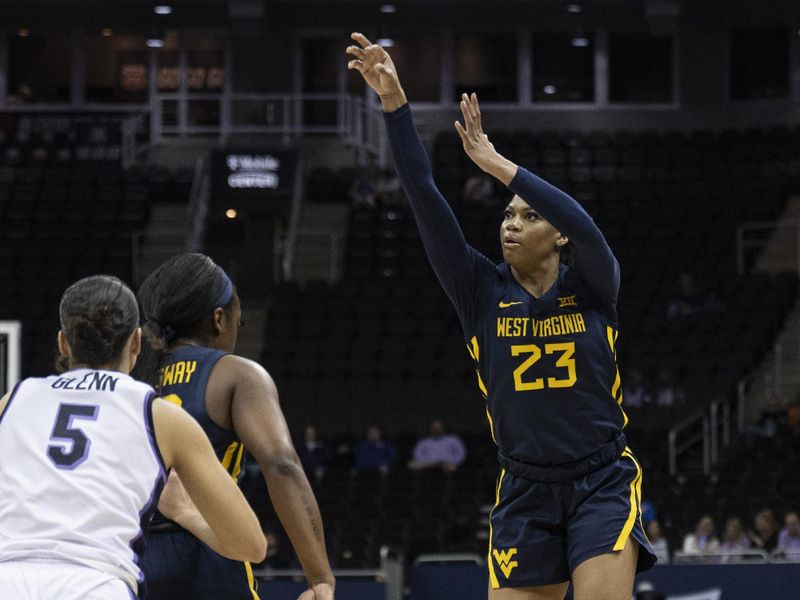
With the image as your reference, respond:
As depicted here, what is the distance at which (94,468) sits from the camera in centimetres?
351

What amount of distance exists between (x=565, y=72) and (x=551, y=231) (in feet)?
79.0

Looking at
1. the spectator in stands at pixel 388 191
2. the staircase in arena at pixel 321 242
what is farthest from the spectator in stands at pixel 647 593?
the spectator in stands at pixel 388 191

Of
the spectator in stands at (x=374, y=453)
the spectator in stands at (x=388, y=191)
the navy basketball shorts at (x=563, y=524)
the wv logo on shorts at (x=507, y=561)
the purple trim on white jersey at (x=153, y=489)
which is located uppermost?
the spectator in stands at (x=388, y=191)

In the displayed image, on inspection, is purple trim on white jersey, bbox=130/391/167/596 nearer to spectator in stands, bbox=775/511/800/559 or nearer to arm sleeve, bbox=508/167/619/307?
arm sleeve, bbox=508/167/619/307

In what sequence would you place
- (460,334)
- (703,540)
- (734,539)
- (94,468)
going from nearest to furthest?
(94,468) → (734,539) → (703,540) → (460,334)

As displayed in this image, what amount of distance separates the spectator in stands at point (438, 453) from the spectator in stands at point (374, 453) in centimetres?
29

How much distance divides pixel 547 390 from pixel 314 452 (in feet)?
44.4

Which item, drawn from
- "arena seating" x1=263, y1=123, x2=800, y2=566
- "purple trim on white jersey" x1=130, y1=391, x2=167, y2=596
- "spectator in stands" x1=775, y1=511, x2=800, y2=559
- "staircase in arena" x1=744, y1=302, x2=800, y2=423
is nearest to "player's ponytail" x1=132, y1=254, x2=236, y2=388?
"purple trim on white jersey" x1=130, y1=391, x2=167, y2=596

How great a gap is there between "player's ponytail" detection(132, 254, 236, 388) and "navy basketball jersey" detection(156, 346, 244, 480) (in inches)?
2.9

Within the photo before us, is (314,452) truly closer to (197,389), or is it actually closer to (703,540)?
(703,540)

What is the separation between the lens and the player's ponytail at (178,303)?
4.69 metres

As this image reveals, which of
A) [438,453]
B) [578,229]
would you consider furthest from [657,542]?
[578,229]

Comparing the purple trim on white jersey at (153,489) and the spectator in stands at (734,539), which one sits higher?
the purple trim on white jersey at (153,489)

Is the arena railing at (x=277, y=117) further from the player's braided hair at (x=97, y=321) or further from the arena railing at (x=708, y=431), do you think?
the player's braided hair at (x=97, y=321)
